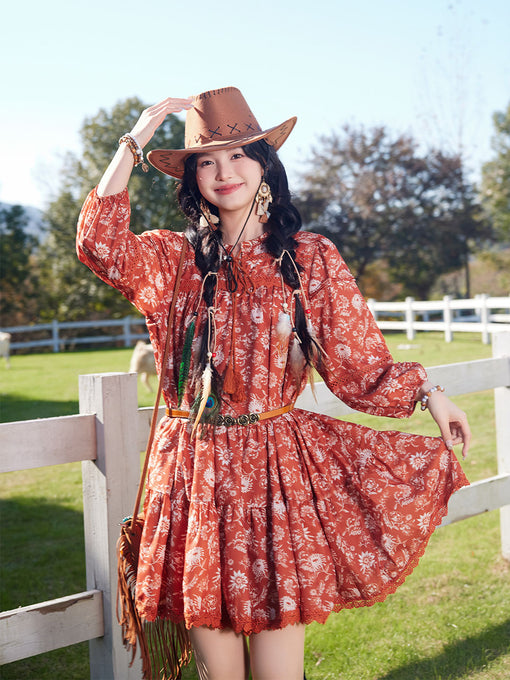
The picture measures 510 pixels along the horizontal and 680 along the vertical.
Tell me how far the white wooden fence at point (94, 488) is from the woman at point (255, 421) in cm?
28

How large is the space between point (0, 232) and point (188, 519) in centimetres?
2407

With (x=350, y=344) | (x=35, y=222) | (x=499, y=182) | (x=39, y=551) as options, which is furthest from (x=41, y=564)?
(x=499, y=182)

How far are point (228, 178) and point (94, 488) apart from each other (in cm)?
103

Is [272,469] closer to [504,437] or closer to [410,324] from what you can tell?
[504,437]

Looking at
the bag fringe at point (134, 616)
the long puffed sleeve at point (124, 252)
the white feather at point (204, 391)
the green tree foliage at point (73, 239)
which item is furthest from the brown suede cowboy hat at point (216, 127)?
the green tree foliage at point (73, 239)

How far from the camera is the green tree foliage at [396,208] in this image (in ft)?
86.9

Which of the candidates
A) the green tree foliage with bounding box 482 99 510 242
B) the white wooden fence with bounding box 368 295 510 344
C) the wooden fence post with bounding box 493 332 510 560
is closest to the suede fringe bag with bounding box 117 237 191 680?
the wooden fence post with bounding box 493 332 510 560

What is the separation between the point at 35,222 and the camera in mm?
25016

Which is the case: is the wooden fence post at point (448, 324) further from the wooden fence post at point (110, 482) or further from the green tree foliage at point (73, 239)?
the wooden fence post at point (110, 482)

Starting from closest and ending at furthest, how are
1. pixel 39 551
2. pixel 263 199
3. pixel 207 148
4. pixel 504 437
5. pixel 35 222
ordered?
pixel 207 148 → pixel 263 199 → pixel 504 437 → pixel 39 551 → pixel 35 222

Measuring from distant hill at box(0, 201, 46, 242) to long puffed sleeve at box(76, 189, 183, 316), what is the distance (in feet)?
77.4

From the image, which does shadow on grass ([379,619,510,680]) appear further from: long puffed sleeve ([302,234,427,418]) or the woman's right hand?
the woman's right hand

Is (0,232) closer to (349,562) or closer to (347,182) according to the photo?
(347,182)

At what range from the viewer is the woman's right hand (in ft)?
5.77
